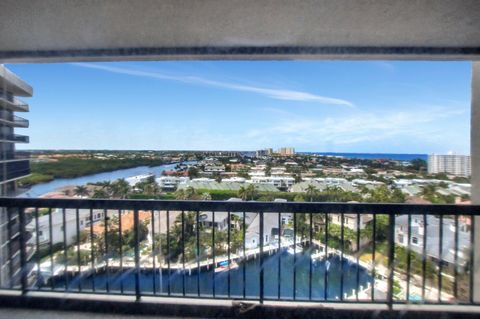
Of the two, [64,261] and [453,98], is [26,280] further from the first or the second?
[453,98]

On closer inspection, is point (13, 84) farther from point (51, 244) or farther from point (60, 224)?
point (51, 244)

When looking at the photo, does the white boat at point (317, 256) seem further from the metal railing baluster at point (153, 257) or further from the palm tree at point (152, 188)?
the palm tree at point (152, 188)

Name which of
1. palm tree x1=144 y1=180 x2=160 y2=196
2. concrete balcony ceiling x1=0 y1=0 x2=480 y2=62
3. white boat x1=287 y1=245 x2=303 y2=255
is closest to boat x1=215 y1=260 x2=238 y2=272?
white boat x1=287 y1=245 x2=303 y2=255

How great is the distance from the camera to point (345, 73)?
10.9 feet

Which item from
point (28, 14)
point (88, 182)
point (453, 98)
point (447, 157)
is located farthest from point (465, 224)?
point (28, 14)

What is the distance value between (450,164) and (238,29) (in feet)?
8.52

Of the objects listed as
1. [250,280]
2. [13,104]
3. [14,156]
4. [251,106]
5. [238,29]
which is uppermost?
[238,29]

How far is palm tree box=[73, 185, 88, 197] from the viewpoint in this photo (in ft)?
7.41

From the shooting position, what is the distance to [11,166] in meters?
2.68

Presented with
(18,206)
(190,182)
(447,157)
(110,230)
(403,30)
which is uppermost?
(403,30)

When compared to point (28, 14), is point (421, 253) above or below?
below

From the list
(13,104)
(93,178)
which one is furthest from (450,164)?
(13,104)

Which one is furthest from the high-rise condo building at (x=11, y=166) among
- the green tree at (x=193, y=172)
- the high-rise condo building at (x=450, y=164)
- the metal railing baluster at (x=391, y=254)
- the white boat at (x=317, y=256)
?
the high-rise condo building at (x=450, y=164)

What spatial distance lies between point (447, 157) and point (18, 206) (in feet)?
14.0
